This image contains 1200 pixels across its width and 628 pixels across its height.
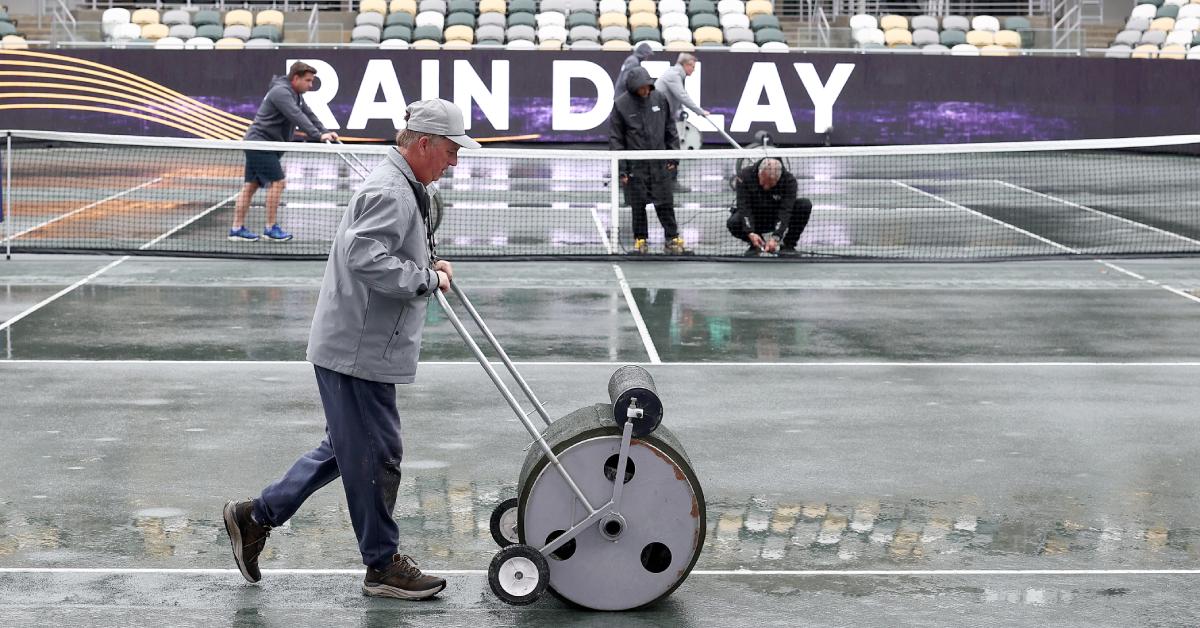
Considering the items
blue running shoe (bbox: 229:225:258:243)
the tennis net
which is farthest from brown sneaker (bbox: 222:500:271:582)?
blue running shoe (bbox: 229:225:258:243)

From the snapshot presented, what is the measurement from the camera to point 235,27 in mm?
32031

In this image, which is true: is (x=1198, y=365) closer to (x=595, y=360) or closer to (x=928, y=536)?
(x=595, y=360)

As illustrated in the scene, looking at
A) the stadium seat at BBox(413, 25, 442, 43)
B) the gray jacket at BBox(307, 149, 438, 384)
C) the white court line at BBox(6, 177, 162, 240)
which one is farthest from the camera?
the stadium seat at BBox(413, 25, 442, 43)

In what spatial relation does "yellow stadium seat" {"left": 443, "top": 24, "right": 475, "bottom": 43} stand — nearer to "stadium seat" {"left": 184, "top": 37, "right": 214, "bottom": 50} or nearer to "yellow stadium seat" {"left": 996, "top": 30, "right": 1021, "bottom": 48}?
"stadium seat" {"left": 184, "top": 37, "right": 214, "bottom": 50}

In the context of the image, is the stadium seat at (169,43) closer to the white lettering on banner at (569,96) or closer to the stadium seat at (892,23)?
the white lettering on banner at (569,96)

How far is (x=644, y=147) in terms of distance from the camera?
1762 centimetres

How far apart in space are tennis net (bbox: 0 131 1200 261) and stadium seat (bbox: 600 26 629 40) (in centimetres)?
344

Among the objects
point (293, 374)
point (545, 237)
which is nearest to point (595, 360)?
point (293, 374)

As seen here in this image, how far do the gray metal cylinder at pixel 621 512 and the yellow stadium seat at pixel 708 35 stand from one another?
85.4 feet

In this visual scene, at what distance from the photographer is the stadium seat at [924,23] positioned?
33062 millimetres

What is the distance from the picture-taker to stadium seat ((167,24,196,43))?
3194 cm

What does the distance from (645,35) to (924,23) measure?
5649mm

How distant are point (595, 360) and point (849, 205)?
11.8m

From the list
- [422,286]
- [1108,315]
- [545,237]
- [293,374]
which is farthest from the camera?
[545,237]
